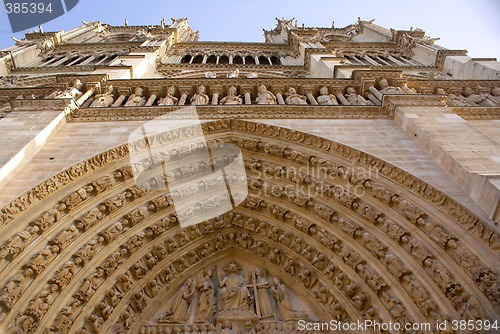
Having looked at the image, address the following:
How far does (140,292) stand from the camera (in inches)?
280

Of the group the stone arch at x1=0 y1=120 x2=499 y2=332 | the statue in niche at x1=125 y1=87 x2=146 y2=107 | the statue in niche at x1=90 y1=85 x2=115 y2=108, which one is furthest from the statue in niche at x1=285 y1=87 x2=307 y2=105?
the statue in niche at x1=90 y1=85 x2=115 y2=108

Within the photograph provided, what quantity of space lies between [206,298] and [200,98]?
4996 millimetres

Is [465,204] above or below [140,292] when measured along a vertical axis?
above

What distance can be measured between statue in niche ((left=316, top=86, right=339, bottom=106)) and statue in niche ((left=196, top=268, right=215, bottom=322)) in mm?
4674

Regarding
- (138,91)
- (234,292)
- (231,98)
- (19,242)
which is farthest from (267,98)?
(19,242)

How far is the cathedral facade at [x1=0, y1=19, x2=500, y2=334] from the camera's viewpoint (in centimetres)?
595

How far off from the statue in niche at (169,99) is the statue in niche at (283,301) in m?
4.98

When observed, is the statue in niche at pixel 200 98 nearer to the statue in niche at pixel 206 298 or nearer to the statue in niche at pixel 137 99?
the statue in niche at pixel 137 99

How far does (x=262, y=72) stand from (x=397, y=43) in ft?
32.7

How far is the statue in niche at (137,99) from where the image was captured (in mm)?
10204

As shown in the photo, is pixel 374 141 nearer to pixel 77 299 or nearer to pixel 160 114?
pixel 160 114

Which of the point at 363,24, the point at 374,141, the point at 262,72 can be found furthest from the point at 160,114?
the point at 363,24

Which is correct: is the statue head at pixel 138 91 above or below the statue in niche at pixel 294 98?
above

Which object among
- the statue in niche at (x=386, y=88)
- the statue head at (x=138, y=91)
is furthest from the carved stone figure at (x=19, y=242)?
the statue in niche at (x=386, y=88)
